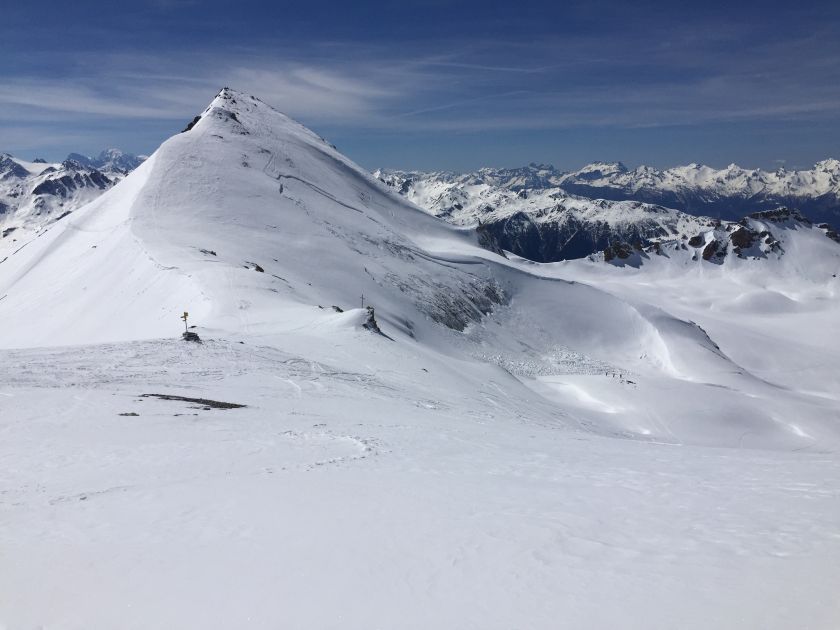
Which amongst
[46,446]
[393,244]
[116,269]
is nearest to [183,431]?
[46,446]

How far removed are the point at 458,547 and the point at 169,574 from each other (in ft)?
14.9

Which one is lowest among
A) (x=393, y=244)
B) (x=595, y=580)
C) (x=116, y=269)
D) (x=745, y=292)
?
(x=595, y=580)

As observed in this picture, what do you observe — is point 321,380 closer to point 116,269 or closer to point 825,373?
point 116,269

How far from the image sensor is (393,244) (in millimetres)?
83312

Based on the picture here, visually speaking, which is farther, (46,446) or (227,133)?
(227,133)

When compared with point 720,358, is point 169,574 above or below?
below

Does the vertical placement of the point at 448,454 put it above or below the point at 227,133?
below

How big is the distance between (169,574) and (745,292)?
20470cm

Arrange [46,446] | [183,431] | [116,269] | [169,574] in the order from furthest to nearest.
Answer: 1. [116,269]
2. [183,431]
3. [46,446]
4. [169,574]

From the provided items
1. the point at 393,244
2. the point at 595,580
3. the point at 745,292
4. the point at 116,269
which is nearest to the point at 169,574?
the point at 595,580

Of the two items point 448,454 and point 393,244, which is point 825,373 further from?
point 448,454

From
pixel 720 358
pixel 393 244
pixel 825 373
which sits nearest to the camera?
pixel 720 358

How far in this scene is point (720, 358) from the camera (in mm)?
74500

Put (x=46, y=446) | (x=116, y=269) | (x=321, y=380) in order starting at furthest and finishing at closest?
(x=116, y=269)
(x=321, y=380)
(x=46, y=446)
